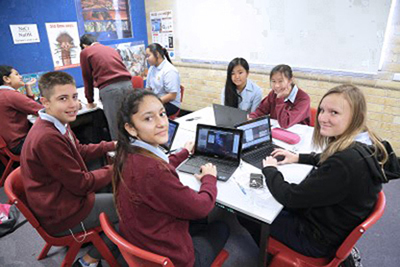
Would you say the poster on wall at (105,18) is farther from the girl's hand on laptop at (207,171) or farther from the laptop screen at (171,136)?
the girl's hand on laptop at (207,171)

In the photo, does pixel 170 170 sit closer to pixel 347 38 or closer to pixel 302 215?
pixel 302 215

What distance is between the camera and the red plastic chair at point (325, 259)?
1037 millimetres

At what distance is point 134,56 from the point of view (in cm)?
438

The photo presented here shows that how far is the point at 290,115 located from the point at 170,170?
4.52 ft

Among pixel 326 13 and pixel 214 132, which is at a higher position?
pixel 326 13

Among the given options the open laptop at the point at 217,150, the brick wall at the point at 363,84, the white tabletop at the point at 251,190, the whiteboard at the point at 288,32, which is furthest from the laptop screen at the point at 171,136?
the whiteboard at the point at 288,32

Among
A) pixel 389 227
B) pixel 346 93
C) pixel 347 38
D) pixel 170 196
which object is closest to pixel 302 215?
pixel 346 93

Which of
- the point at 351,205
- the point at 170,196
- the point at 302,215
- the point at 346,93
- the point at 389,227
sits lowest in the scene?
the point at 389,227

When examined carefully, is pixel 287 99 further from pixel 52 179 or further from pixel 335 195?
pixel 52 179

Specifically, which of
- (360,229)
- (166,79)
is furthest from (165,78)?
(360,229)

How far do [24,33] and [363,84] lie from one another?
153 inches

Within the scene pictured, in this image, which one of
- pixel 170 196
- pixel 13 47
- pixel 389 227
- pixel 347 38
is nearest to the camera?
pixel 170 196

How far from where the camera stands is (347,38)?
275 centimetres

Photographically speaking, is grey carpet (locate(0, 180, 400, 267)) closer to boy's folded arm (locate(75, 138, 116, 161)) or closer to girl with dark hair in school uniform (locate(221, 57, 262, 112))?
boy's folded arm (locate(75, 138, 116, 161))
